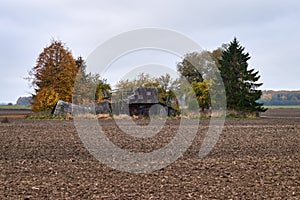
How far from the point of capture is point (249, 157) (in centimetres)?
Result: 1812

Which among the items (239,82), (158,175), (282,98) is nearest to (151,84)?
(239,82)

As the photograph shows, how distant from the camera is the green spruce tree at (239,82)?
58875 mm

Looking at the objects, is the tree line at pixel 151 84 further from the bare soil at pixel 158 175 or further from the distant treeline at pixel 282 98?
the distant treeline at pixel 282 98

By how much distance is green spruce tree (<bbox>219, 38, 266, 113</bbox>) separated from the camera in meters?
58.9

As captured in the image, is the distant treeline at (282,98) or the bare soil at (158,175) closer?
the bare soil at (158,175)

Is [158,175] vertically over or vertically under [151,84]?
under

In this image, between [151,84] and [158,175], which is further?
[151,84]

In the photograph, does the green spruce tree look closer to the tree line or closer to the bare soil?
the tree line

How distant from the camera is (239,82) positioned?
5956 centimetres

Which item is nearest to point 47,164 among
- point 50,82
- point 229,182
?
point 229,182

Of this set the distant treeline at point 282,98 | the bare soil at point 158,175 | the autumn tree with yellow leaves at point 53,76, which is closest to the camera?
the bare soil at point 158,175

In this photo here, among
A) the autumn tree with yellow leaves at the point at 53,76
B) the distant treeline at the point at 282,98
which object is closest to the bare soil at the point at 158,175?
the autumn tree with yellow leaves at the point at 53,76

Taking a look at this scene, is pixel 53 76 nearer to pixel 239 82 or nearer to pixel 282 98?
pixel 239 82

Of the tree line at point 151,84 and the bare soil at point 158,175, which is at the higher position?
the tree line at point 151,84
